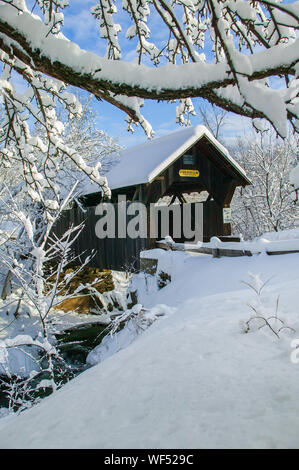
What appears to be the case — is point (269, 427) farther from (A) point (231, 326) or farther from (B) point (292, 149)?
(B) point (292, 149)

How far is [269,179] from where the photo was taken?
17.4 meters

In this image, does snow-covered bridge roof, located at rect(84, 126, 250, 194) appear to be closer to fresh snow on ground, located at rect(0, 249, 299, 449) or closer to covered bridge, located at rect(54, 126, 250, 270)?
covered bridge, located at rect(54, 126, 250, 270)

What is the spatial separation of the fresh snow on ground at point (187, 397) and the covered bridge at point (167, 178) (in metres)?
6.80

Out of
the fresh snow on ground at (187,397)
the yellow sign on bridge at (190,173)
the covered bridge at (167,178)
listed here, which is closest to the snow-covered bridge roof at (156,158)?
the covered bridge at (167,178)

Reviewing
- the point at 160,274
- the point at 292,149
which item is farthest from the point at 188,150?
the point at 292,149

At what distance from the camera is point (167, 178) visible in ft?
34.9

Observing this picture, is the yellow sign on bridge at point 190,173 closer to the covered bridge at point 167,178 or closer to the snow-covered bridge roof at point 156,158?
the covered bridge at point 167,178

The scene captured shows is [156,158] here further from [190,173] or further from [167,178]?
[190,173]

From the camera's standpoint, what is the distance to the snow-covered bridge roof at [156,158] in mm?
9656

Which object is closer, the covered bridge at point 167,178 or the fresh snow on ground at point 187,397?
the fresh snow on ground at point 187,397

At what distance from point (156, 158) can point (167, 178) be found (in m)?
0.74

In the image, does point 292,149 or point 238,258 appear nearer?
point 238,258

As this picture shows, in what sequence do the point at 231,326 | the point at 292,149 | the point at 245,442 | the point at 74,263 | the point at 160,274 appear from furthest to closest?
the point at 292,149 < the point at 74,263 < the point at 160,274 < the point at 231,326 < the point at 245,442

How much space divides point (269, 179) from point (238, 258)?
1168 cm
